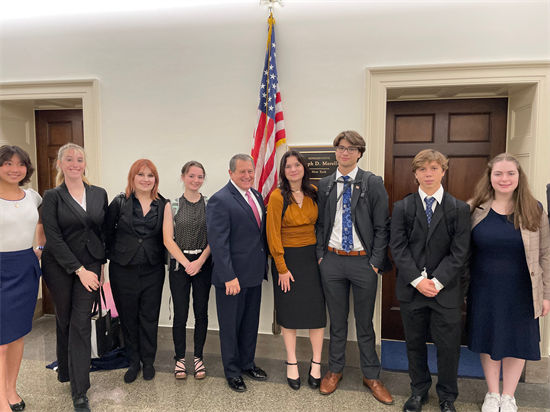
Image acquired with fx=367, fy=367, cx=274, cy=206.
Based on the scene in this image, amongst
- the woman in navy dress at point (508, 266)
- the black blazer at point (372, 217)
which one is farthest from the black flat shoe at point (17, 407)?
the woman in navy dress at point (508, 266)

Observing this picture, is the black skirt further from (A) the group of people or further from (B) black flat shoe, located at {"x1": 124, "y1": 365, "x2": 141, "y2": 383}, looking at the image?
(B) black flat shoe, located at {"x1": 124, "y1": 365, "x2": 141, "y2": 383}

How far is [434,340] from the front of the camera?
2.49 m

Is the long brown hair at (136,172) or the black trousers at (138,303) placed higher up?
the long brown hair at (136,172)

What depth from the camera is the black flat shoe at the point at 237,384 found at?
279cm

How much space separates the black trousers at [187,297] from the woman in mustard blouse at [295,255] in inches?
22.4

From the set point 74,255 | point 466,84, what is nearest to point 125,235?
point 74,255

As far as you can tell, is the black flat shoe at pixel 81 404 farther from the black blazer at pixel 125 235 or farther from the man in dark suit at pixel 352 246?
the man in dark suit at pixel 352 246

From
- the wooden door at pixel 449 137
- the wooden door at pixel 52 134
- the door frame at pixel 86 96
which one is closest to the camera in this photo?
the wooden door at pixel 449 137

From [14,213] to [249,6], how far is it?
2.45 meters

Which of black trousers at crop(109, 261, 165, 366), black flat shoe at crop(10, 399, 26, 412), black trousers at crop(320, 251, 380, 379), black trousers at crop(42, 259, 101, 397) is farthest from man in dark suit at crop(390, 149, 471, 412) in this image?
black flat shoe at crop(10, 399, 26, 412)

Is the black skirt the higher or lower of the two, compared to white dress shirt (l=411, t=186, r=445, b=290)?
lower

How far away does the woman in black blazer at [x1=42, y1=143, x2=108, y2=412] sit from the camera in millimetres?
2447

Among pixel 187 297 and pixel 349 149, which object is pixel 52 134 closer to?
pixel 187 297

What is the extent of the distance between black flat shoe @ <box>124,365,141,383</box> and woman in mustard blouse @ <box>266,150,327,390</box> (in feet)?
4.04
